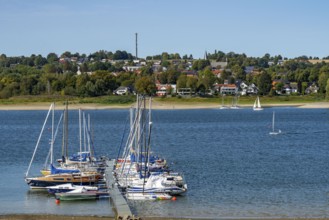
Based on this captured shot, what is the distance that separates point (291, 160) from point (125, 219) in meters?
28.5

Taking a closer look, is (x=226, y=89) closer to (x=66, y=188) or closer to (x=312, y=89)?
(x=312, y=89)

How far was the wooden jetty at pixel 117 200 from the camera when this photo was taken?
34375mm

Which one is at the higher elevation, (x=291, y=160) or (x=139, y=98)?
(x=139, y=98)

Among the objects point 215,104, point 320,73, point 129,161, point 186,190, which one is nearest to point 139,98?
point 129,161

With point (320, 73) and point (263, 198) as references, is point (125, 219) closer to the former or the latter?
point (263, 198)

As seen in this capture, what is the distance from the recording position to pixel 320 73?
7633 inches

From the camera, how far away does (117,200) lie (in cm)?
3847

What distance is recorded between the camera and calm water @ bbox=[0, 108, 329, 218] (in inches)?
1478

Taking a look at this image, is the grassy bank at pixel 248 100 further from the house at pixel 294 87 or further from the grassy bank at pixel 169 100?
the house at pixel 294 87

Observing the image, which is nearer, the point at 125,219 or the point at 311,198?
the point at 125,219

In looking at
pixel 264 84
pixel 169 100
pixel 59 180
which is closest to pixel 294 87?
pixel 264 84

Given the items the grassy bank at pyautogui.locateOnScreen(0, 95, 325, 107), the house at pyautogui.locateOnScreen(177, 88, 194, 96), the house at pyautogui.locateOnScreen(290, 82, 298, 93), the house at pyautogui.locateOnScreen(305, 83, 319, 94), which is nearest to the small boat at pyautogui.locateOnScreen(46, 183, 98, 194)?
the grassy bank at pyautogui.locateOnScreen(0, 95, 325, 107)

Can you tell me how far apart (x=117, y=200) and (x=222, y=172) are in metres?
14.0

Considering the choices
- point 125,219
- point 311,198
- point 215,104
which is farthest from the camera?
point 215,104
